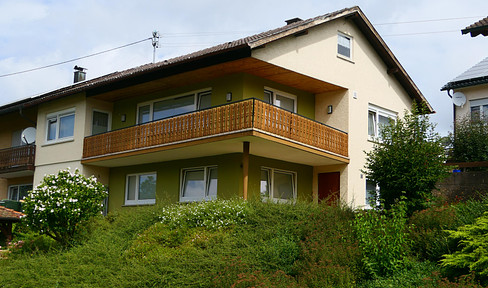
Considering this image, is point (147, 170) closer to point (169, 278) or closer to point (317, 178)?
point (317, 178)

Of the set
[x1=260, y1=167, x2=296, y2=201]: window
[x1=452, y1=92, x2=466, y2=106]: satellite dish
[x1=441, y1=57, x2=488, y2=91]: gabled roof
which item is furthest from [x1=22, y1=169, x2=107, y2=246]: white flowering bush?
[x1=441, y1=57, x2=488, y2=91]: gabled roof

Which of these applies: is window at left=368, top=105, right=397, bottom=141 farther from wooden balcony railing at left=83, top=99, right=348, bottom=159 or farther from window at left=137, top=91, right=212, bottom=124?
window at left=137, top=91, right=212, bottom=124

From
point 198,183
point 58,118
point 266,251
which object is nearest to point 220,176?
point 198,183

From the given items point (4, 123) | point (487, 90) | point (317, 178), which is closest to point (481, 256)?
point (317, 178)

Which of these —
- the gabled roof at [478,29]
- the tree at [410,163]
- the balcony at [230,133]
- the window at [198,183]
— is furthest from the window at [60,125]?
the gabled roof at [478,29]

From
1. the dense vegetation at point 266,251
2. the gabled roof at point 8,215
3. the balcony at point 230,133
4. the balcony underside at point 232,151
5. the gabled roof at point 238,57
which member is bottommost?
the dense vegetation at point 266,251

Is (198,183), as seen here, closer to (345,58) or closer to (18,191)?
(345,58)

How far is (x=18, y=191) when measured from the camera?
28.8m

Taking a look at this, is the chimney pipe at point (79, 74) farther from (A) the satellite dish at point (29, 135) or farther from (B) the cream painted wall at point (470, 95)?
(B) the cream painted wall at point (470, 95)

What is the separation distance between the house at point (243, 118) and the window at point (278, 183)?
0.15ft

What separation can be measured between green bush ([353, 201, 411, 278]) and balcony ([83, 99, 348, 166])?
597cm

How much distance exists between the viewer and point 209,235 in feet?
45.0

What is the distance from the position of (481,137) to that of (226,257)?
43.1 ft

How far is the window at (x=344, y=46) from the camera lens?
22.0 metres
